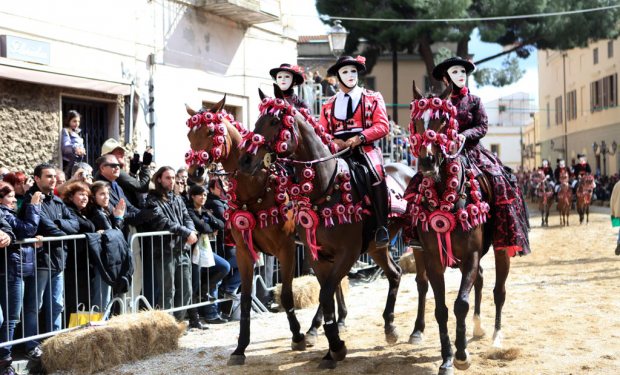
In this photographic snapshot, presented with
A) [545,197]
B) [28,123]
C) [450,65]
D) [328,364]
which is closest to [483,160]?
[450,65]

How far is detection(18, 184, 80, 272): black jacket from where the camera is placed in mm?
7402

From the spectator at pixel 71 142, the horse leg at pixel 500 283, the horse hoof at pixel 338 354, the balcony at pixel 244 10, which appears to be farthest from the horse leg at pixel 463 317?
the balcony at pixel 244 10

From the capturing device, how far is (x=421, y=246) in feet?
23.2

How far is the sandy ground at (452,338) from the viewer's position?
7.07m

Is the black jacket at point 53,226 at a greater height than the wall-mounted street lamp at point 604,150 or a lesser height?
lesser

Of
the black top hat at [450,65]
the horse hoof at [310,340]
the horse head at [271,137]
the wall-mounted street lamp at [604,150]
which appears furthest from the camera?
the wall-mounted street lamp at [604,150]

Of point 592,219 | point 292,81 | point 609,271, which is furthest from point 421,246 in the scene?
point 592,219

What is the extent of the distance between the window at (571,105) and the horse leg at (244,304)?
159ft

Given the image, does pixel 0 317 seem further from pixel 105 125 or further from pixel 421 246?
pixel 105 125

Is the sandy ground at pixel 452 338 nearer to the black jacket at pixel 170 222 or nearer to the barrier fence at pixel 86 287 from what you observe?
the barrier fence at pixel 86 287

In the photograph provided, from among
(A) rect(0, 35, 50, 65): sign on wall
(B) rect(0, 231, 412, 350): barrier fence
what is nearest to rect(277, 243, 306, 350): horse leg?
(B) rect(0, 231, 412, 350): barrier fence

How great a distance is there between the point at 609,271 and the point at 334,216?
27.6ft

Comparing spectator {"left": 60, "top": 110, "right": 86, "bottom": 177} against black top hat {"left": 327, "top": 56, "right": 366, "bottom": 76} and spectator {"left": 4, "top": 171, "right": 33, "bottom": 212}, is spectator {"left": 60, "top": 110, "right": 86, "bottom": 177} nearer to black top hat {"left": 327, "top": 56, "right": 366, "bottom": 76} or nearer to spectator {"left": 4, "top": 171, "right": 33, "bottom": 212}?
spectator {"left": 4, "top": 171, "right": 33, "bottom": 212}

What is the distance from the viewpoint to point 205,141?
7.55 meters
